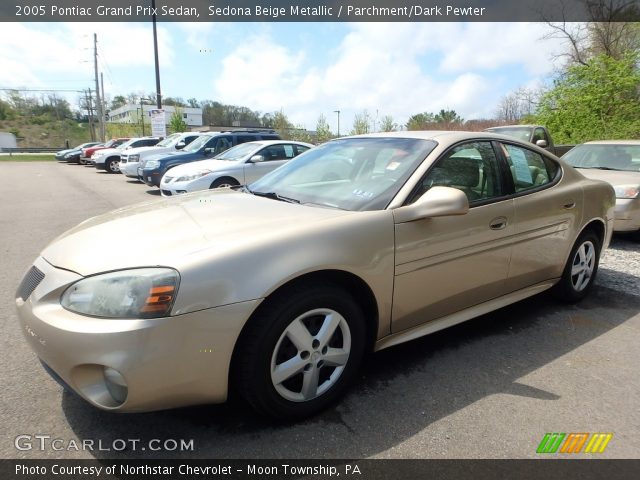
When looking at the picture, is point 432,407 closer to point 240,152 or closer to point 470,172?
point 470,172

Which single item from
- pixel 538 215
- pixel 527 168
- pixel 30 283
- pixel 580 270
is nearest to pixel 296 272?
pixel 30 283

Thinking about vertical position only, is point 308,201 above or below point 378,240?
above

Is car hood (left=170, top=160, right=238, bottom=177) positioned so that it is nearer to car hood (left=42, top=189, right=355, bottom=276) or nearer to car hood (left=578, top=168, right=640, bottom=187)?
car hood (left=42, top=189, right=355, bottom=276)

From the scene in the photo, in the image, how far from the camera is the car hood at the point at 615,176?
5957mm

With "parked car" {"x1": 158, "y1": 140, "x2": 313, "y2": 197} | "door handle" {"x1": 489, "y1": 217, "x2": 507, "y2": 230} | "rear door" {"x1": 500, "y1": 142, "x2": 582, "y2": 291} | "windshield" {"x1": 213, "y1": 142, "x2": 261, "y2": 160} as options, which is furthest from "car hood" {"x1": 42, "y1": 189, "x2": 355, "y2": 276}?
"windshield" {"x1": 213, "y1": 142, "x2": 261, "y2": 160}

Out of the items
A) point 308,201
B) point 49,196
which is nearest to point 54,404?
point 308,201

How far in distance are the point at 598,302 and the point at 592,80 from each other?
15.3m

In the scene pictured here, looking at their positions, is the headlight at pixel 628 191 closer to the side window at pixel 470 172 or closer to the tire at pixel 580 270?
the tire at pixel 580 270

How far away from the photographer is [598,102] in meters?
15.5

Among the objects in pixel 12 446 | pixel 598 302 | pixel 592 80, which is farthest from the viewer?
pixel 592 80

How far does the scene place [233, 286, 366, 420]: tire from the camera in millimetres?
2070

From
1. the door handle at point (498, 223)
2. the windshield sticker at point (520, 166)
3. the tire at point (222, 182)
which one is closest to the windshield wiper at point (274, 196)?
the door handle at point (498, 223)

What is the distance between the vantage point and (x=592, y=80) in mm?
15844

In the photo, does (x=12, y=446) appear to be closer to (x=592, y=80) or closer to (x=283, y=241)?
(x=283, y=241)
